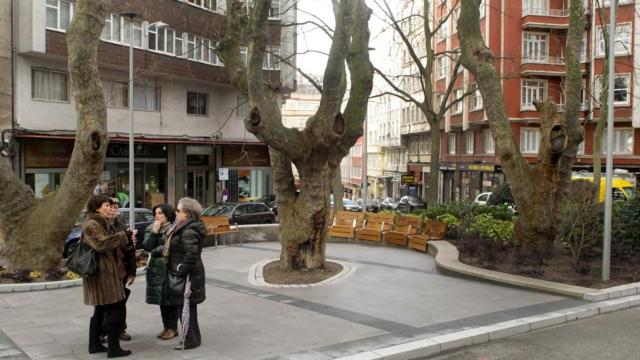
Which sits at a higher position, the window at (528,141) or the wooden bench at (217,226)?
the window at (528,141)

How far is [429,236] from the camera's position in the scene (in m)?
16.8

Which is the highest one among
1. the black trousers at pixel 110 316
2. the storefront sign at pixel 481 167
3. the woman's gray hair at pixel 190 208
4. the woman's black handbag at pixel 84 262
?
the storefront sign at pixel 481 167

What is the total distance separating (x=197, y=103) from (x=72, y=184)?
23022 millimetres

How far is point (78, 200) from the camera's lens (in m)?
11.7

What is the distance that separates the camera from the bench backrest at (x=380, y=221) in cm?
1809

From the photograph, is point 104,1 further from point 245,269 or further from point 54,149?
point 54,149

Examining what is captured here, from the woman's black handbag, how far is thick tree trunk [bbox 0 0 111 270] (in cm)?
546

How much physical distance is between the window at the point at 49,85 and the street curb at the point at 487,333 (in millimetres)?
22979

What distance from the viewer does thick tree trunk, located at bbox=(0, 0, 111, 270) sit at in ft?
37.7

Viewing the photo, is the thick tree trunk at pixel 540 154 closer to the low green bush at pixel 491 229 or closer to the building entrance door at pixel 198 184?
the low green bush at pixel 491 229

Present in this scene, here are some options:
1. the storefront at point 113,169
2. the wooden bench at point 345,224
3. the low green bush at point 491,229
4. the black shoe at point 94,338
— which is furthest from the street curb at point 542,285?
the storefront at point 113,169

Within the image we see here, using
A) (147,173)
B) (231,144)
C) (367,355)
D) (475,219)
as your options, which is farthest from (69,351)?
(231,144)

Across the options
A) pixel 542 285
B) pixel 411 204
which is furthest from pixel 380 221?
pixel 411 204

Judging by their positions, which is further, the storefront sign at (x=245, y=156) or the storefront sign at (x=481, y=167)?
the storefront sign at (x=481, y=167)
